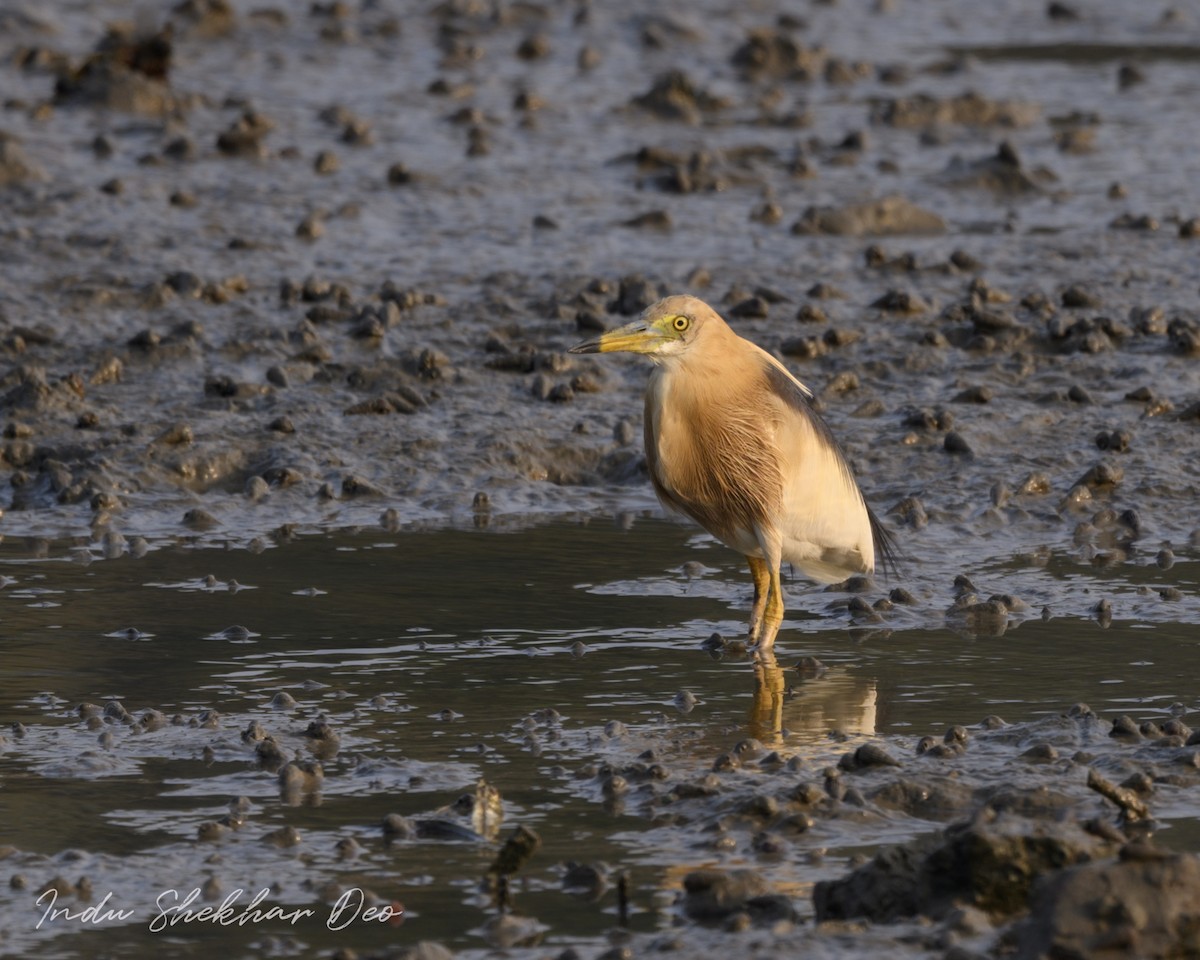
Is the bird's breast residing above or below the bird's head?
below

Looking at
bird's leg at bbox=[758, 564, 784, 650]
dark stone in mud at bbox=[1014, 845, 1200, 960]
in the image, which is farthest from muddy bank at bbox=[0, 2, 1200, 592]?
dark stone in mud at bbox=[1014, 845, 1200, 960]

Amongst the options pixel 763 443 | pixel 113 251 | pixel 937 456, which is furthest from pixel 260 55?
pixel 763 443

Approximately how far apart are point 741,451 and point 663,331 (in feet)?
1.53

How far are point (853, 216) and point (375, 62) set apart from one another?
219 inches

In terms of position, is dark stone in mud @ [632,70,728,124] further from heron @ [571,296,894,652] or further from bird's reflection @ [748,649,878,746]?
Answer: bird's reflection @ [748,649,878,746]

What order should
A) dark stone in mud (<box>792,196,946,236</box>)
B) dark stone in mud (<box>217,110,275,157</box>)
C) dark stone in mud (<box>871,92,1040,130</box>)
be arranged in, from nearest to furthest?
dark stone in mud (<box>792,196,946,236</box>) < dark stone in mud (<box>217,110,275,157</box>) < dark stone in mud (<box>871,92,1040,130</box>)

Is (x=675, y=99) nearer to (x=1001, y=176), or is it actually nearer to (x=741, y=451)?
(x=1001, y=176)

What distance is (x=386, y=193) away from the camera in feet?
41.8

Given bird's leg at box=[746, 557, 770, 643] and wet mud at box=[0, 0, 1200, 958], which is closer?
wet mud at box=[0, 0, 1200, 958]

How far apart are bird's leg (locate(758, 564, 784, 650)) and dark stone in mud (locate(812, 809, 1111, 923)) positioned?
81.3 inches

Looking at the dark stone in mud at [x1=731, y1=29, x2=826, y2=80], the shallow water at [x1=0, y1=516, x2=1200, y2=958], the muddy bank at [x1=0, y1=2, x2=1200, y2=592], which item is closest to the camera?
the shallow water at [x1=0, y1=516, x2=1200, y2=958]

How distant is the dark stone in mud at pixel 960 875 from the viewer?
15.3 feet

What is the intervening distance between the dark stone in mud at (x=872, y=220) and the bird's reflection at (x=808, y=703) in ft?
18.2

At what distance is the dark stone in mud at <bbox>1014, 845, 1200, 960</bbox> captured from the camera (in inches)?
170
